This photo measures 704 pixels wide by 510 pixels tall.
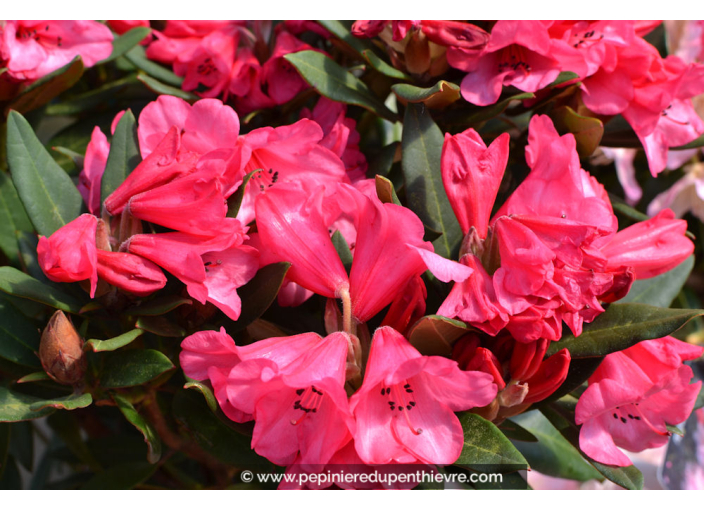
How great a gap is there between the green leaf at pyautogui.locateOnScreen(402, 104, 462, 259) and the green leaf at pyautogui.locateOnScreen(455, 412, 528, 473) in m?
0.24

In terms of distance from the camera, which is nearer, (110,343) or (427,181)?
(110,343)

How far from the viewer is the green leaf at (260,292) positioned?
789mm

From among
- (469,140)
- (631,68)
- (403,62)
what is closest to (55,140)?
(403,62)

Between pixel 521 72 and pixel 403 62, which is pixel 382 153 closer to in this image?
pixel 403 62

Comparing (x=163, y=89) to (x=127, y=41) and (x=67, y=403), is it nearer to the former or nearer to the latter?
(x=127, y=41)

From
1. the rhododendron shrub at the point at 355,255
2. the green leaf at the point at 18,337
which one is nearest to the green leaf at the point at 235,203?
the rhododendron shrub at the point at 355,255

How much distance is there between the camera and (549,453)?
3.84 ft

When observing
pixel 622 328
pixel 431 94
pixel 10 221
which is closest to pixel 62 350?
pixel 10 221

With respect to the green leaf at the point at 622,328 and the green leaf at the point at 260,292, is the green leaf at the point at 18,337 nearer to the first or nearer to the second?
the green leaf at the point at 260,292

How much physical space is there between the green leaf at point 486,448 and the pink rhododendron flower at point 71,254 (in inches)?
18.6

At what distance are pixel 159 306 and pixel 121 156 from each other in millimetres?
247

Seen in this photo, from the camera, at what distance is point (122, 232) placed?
0.81 metres

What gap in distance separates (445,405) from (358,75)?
684mm

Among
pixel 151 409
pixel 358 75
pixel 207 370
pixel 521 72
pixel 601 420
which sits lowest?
pixel 151 409
